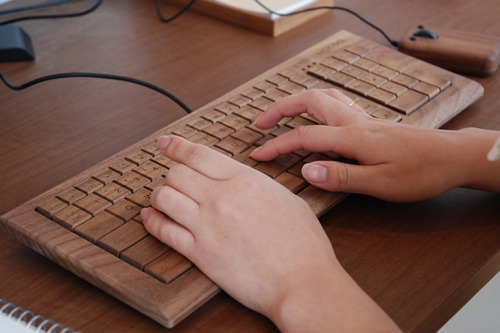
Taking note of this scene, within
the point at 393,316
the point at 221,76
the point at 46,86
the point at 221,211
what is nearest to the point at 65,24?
the point at 46,86

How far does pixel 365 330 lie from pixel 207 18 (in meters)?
0.71

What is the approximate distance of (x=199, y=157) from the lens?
688 mm

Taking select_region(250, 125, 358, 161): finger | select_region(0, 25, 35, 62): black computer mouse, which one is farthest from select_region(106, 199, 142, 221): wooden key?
select_region(0, 25, 35, 62): black computer mouse

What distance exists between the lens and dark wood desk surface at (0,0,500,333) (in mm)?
620

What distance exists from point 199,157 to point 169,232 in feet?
0.30

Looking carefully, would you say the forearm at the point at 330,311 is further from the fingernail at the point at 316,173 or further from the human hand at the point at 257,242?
the fingernail at the point at 316,173

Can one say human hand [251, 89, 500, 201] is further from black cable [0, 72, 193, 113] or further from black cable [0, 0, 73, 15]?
black cable [0, 0, 73, 15]

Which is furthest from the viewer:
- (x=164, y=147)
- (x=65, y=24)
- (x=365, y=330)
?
(x=65, y=24)

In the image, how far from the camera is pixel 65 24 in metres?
1.11

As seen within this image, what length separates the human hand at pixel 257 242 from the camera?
1.90ft

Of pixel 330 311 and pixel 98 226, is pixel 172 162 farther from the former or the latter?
pixel 330 311

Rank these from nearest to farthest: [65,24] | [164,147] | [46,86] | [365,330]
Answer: [365,330] < [164,147] < [46,86] < [65,24]

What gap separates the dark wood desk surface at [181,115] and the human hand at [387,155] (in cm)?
3

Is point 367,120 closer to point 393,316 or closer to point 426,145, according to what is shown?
point 426,145
